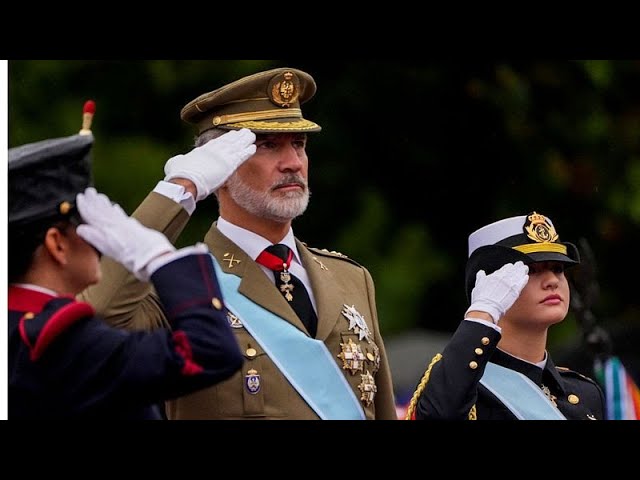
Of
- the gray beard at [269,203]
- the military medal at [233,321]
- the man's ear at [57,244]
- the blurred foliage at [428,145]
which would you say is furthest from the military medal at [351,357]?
the blurred foliage at [428,145]

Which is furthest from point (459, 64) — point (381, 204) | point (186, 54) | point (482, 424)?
point (482, 424)

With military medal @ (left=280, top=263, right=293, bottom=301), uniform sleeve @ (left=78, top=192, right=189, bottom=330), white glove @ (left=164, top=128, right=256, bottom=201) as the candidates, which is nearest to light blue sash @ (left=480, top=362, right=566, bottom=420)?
military medal @ (left=280, top=263, right=293, bottom=301)

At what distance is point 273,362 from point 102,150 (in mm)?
6882

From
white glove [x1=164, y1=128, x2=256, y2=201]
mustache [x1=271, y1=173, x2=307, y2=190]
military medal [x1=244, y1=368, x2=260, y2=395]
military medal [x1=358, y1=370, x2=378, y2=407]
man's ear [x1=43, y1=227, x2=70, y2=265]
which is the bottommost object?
military medal [x1=358, y1=370, x2=378, y2=407]

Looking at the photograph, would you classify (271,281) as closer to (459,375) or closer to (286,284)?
(286,284)

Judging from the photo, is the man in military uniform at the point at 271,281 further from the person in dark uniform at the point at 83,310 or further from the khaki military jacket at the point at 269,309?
the person in dark uniform at the point at 83,310

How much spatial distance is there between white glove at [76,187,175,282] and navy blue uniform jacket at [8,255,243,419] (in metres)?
0.06

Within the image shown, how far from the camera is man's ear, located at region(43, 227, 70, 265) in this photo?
420 cm

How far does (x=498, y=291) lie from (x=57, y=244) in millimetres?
1629

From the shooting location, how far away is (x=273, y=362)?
16.8 feet

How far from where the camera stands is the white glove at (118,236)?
417 cm

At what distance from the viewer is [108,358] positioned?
4066 mm

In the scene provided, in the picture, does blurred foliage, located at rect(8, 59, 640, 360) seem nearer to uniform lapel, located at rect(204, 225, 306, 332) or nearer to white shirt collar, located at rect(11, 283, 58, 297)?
uniform lapel, located at rect(204, 225, 306, 332)

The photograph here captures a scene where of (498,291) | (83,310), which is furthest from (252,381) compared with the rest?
(83,310)
